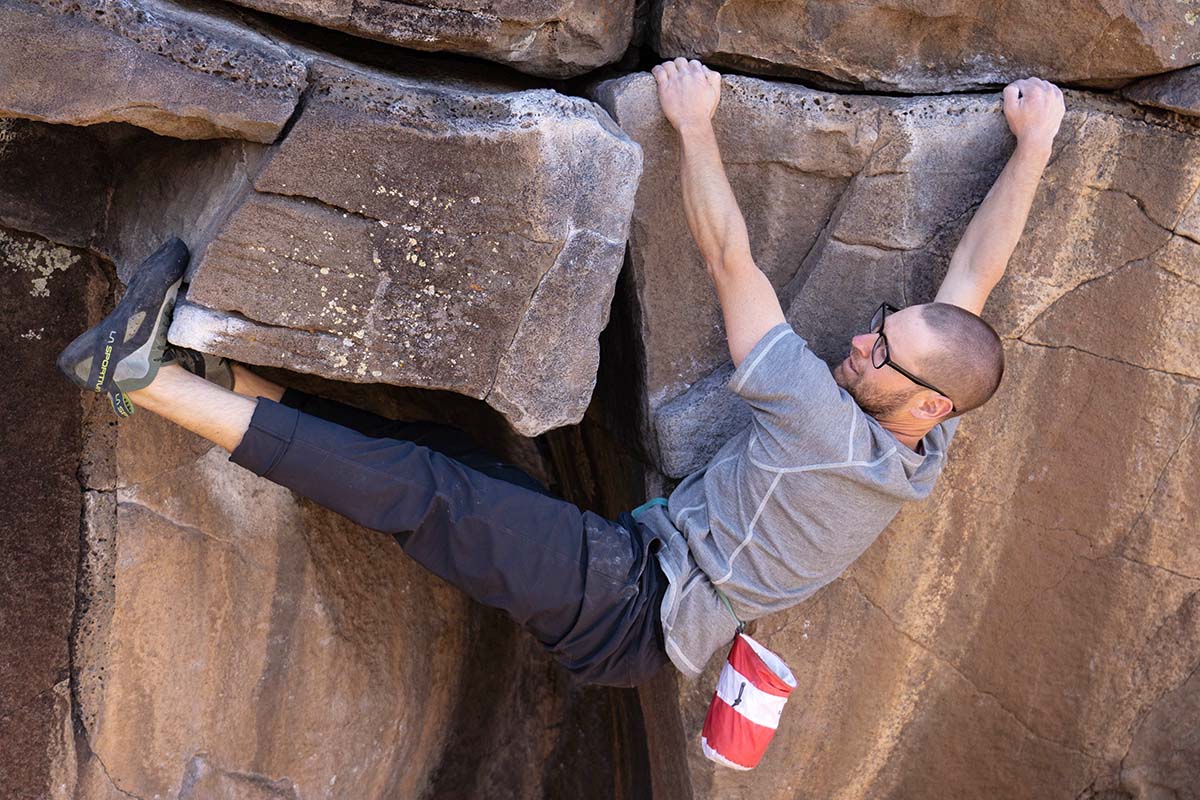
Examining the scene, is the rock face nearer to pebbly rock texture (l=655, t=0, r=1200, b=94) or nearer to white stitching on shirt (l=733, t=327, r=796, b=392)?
pebbly rock texture (l=655, t=0, r=1200, b=94)

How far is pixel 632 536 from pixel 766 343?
435mm

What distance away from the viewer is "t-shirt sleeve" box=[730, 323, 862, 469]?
184cm

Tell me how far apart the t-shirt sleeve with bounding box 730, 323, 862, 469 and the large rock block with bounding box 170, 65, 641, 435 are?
0.30 metres

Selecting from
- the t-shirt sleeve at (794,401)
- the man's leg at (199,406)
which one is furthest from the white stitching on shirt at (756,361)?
the man's leg at (199,406)

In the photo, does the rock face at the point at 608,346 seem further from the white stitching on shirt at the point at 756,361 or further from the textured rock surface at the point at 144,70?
the white stitching on shirt at the point at 756,361

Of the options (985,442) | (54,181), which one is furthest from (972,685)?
(54,181)

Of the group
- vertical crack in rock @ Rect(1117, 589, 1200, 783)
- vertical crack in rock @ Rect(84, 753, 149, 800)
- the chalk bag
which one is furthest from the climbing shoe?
vertical crack in rock @ Rect(1117, 589, 1200, 783)

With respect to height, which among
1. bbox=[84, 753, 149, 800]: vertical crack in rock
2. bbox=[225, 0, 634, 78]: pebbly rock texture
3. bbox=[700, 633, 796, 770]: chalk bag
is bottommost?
bbox=[84, 753, 149, 800]: vertical crack in rock

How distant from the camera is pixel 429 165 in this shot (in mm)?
1832

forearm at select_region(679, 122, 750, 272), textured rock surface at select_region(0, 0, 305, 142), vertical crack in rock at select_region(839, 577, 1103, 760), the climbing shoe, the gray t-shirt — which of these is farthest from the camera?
vertical crack in rock at select_region(839, 577, 1103, 760)

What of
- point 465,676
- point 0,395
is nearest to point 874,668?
point 465,676

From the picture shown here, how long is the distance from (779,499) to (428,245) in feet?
2.39

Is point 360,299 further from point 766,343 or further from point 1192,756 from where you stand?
point 1192,756

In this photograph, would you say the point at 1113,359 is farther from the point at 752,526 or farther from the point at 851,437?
the point at 752,526
